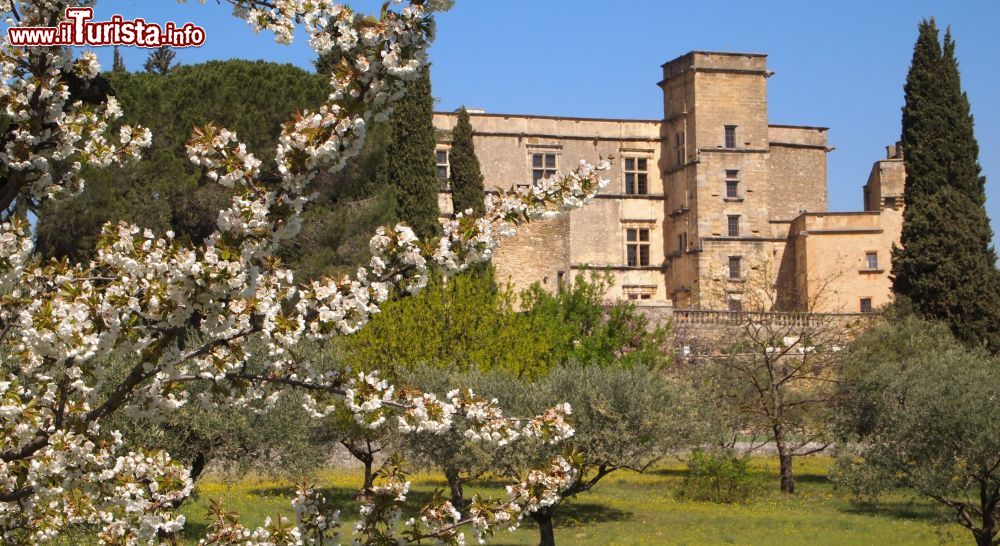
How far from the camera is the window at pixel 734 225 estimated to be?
5716 centimetres

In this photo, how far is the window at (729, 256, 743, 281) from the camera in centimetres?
5660

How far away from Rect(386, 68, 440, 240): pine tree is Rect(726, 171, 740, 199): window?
54.0 ft

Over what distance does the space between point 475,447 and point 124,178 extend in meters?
13.0

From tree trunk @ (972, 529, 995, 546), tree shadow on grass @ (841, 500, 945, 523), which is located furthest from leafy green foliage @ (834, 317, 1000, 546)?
tree shadow on grass @ (841, 500, 945, 523)

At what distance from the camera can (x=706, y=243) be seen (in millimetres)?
56438

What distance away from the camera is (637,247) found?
59469 millimetres

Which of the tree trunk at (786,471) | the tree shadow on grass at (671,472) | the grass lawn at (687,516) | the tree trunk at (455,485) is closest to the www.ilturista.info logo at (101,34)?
the grass lawn at (687,516)

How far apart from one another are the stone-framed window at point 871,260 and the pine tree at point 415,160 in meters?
19.8

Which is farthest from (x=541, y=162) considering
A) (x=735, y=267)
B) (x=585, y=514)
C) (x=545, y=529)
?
(x=545, y=529)

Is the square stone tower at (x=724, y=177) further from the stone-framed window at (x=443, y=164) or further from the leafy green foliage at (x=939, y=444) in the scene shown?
the leafy green foliage at (x=939, y=444)

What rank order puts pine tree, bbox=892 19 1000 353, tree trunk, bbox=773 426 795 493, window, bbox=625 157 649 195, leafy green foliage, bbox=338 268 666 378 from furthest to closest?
1. window, bbox=625 157 649 195
2. pine tree, bbox=892 19 1000 353
3. tree trunk, bbox=773 426 795 493
4. leafy green foliage, bbox=338 268 666 378

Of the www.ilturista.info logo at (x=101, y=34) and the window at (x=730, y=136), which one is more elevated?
the window at (x=730, y=136)

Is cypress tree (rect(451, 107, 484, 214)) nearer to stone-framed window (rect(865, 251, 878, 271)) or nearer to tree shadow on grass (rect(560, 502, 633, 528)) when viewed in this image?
stone-framed window (rect(865, 251, 878, 271))

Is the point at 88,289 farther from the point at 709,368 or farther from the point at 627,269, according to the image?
the point at 627,269
